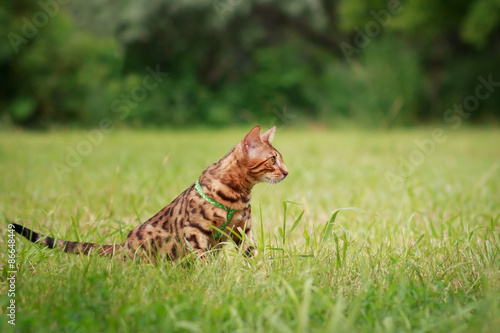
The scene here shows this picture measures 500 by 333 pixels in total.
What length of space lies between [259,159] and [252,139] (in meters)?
0.12

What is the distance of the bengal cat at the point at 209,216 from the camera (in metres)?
2.35

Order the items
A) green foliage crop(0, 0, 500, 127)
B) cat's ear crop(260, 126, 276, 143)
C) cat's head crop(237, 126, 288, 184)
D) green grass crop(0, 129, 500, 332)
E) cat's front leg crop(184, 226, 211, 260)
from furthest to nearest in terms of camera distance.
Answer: green foliage crop(0, 0, 500, 127), cat's ear crop(260, 126, 276, 143), cat's head crop(237, 126, 288, 184), cat's front leg crop(184, 226, 211, 260), green grass crop(0, 129, 500, 332)

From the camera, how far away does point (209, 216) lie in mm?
2344

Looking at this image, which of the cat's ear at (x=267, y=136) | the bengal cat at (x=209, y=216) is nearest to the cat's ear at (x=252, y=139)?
the bengal cat at (x=209, y=216)

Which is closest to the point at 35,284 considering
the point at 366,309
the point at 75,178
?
the point at 366,309

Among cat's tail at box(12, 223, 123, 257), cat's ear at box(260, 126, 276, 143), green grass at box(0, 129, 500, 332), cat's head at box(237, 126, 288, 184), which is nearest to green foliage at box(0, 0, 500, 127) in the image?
green grass at box(0, 129, 500, 332)

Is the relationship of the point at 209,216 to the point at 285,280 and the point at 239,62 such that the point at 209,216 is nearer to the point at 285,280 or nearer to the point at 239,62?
the point at 285,280

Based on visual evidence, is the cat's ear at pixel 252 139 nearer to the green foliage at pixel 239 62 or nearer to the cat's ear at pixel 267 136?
the cat's ear at pixel 267 136

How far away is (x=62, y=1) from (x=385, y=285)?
15.8 meters

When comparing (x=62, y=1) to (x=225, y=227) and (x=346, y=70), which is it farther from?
(x=225, y=227)

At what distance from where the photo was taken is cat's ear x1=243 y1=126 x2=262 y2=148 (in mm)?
2414

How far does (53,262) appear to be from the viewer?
231 centimetres

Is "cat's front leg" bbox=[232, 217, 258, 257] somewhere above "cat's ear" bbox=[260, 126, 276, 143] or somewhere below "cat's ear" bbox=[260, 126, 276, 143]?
below

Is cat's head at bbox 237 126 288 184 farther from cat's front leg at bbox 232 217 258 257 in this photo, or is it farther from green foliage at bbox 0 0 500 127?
green foliage at bbox 0 0 500 127
